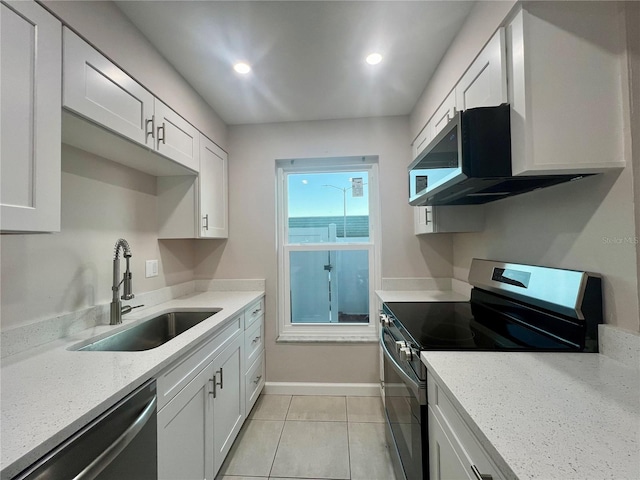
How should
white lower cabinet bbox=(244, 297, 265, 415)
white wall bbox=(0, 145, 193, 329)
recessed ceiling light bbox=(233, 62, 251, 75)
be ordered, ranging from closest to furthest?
white wall bbox=(0, 145, 193, 329) < recessed ceiling light bbox=(233, 62, 251, 75) < white lower cabinet bbox=(244, 297, 265, 415)

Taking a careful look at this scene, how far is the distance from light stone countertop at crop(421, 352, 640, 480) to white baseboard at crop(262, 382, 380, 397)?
1.65m

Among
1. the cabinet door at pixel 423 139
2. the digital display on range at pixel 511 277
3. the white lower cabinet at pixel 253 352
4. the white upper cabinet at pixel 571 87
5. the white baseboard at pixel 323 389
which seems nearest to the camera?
the white upper cabinet at pixel 571 87

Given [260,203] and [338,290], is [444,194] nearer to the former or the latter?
[338,290]

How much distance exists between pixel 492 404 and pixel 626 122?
992 mm

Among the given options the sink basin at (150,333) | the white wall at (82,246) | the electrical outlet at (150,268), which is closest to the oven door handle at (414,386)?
the sink basin at (150,333)

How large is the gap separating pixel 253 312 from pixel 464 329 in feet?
5.00

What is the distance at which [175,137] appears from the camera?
1.66 meters

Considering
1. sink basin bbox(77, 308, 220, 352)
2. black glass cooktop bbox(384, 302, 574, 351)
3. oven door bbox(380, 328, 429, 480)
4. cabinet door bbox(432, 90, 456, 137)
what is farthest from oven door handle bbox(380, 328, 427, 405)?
cabinet door bbox(432, 90, 456, 137)

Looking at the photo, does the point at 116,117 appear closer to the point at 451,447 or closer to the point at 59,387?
the point at 59,387

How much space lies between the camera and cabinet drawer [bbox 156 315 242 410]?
984mm

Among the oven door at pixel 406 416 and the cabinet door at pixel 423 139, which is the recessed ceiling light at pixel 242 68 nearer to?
the cabinet door at pixel 423 139

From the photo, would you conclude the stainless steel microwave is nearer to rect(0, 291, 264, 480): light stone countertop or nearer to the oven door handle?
the oven door handle

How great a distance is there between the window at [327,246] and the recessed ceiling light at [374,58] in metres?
0.89

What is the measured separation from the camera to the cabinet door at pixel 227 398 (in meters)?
1.43
